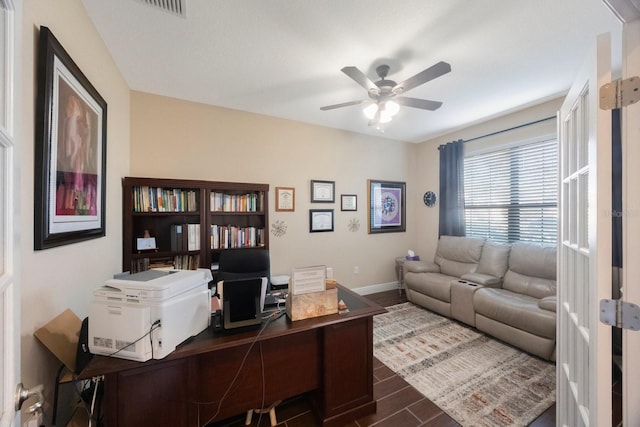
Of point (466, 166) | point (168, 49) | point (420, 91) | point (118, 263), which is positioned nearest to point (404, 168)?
point (466, 166)

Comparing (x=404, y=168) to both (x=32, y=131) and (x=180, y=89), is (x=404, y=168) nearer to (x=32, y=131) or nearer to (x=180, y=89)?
(x=180, y=89)

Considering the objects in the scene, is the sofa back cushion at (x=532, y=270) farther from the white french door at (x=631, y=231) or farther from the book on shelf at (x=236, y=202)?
the book on shelf at (x=236, y=202)

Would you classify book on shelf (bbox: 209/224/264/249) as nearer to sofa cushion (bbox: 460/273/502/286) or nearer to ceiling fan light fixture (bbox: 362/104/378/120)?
ceiling fan light fixture (bbox: 362/104/378/120)

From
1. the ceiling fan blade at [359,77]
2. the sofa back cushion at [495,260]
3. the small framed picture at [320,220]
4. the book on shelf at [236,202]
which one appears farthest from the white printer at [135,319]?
the sofa back cushion at [495,260]

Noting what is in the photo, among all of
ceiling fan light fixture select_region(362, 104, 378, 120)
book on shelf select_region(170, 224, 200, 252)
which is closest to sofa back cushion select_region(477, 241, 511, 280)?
ceiling fan light fixture select_region(362, 104, 378, 120)

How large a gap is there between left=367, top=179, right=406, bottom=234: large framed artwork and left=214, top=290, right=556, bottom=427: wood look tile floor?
248 cm

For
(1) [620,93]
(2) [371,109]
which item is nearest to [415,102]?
(2) [371,109]

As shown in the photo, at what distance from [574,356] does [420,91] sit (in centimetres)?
247

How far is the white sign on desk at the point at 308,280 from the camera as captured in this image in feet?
4.76

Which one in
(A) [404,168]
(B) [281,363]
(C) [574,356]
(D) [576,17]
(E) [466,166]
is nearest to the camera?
(C) [574,356]

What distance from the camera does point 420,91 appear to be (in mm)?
2598

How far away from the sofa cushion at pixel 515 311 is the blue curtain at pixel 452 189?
48.4 inches

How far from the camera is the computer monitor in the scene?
4.35 ft

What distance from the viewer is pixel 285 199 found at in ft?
11.0
